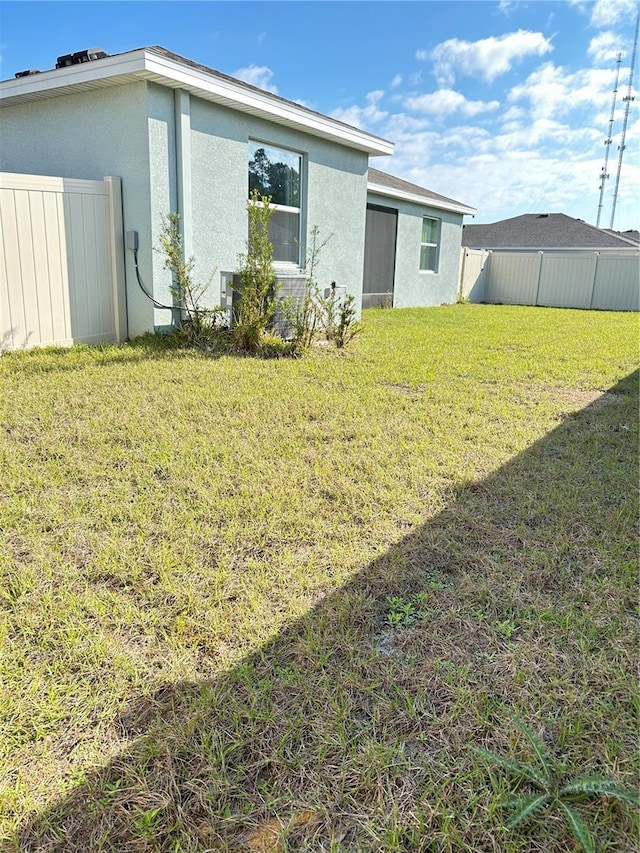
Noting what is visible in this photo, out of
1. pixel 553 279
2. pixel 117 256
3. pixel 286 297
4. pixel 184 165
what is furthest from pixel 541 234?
pixel 117 256

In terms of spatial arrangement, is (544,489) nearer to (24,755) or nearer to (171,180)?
(24,755)

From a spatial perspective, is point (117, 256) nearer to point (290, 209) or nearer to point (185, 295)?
point (185, 295)

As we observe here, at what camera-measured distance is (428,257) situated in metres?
14.5

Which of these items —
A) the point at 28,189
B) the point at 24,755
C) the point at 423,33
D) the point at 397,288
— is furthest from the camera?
the point at 397,288

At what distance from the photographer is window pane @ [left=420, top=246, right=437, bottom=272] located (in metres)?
14.2

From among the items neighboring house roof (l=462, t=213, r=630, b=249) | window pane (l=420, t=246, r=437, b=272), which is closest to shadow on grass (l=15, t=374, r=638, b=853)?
window pane (l=420, t=246, r=437, b=272)

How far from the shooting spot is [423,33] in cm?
934

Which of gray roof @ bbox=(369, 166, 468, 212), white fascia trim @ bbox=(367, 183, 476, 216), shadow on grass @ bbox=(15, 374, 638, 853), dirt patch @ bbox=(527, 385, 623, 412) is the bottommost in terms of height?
shadow on grass @ bbox=(15, 374, 638, 853)

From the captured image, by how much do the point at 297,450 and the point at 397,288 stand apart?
34.0 feet

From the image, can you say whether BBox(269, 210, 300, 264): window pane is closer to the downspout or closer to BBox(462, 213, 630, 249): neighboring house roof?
the downspout

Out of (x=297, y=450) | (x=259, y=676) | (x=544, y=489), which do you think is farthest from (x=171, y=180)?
(x=259, y=676)

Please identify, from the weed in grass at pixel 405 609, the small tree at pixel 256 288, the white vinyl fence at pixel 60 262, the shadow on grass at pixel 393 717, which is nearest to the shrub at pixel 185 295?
the small tree at pixel 256 288

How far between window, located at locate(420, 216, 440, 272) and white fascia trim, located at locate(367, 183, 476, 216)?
42cm

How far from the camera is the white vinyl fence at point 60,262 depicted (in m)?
5.54
